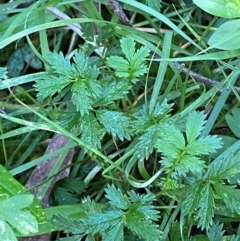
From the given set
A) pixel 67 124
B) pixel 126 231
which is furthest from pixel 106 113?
pixel 126 231

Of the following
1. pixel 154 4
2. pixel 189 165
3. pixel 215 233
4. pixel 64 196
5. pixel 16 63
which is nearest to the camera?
pixel 189 165

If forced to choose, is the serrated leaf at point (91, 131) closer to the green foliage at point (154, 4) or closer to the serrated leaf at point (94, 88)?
the serrated leaf at point (94, 88)

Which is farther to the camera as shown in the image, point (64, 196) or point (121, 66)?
point (64, 196)

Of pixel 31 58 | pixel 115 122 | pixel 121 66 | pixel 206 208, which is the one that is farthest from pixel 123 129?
pixel 31 58

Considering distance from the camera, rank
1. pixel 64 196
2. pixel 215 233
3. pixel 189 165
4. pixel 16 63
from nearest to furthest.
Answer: pixel 189 165 → pixel 215 233 → pixel 64 196 → pixel 16 63

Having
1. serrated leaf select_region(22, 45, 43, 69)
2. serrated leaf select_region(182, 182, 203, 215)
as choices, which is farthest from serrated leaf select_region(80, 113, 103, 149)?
serrated leaf select_region(22, 45, 43, 69)

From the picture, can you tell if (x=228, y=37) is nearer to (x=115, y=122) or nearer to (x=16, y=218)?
(x=115, y=122)

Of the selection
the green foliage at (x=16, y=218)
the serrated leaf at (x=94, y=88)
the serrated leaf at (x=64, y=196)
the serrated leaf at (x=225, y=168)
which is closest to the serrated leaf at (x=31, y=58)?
the serrated leaf at (x=64, y=196)
